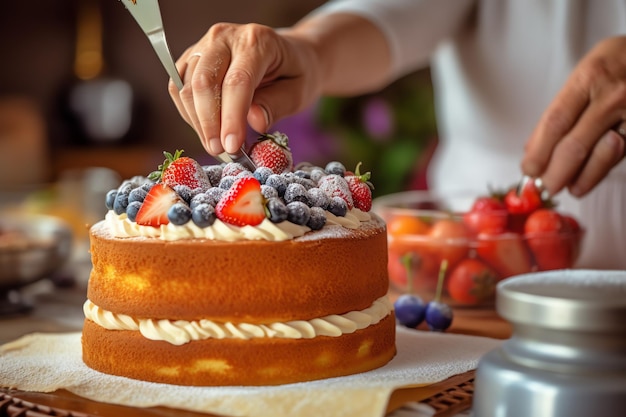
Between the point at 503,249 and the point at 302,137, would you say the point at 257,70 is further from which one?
the point at 302,137

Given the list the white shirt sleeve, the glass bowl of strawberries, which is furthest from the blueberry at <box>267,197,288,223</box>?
the white shirt sleeve

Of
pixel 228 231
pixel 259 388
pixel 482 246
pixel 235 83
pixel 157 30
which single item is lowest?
pixel 259 388

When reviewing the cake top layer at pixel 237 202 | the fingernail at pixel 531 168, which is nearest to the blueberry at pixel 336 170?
the cake top layer at pixel 237 202

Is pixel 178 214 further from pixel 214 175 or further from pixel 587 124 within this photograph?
pixel 587 124

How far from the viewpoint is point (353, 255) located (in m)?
1.38

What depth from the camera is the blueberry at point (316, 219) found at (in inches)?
52.7

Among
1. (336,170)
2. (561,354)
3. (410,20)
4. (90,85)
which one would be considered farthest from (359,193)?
(90,85)

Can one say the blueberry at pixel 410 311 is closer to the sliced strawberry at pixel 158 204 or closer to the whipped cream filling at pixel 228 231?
the whipped cream filling at pixel 228 231

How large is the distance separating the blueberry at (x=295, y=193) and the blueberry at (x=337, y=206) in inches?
2.2

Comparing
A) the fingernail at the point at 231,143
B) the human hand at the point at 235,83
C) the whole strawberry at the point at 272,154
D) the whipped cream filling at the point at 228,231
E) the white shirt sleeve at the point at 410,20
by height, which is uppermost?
the white shirt sleeve at the point at 410,20

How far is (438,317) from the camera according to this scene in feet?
5.38

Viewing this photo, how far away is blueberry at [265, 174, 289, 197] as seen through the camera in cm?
134

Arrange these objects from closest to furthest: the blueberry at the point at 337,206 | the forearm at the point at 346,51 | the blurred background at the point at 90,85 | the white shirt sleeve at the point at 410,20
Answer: the blueberry at the point at 337,206 → the forearm at the point at 346,51 → the white shirt sleeve at the point at 410,20 → the blurred background at the point at 90,85

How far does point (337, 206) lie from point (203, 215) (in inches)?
9.0
